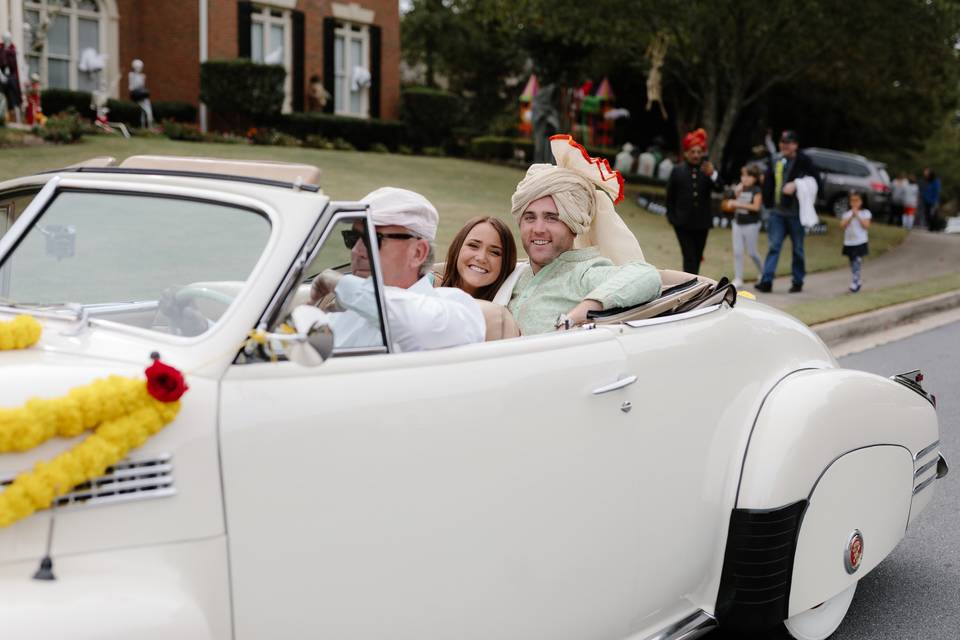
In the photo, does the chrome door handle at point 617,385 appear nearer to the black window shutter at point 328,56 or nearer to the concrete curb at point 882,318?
the concrete curb at point 882,318

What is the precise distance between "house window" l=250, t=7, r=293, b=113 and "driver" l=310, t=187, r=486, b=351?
21.7m

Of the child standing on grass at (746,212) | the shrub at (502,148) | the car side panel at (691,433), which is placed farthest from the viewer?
the shrub at (502,148)

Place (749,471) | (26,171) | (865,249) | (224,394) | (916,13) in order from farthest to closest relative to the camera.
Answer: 1. (916,13)
2. (26,171)
3. (865,249)
4. (749,471)
5. (224,394)

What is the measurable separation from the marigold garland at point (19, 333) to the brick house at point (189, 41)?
20.4 meters

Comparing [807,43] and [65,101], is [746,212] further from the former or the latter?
[65,101]

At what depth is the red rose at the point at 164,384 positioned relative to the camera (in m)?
1.94

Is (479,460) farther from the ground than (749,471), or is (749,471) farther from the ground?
(479,460)

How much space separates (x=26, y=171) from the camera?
1393 cm

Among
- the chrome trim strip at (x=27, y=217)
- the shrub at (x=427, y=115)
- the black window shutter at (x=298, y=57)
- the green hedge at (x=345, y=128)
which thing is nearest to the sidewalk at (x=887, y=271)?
the chrome trim strip at (x=27, y=217)

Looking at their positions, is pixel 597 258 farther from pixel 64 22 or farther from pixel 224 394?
pixel 64 22

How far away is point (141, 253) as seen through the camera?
8.29ft

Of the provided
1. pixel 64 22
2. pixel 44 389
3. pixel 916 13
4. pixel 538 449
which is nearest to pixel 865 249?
pixel 916 13

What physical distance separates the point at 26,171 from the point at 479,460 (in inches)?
529

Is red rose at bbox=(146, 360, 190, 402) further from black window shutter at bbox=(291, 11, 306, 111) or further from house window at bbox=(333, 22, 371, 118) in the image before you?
house window at bbox=(333, 22, 371, 118)
